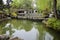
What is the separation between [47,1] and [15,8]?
1136 centimetres

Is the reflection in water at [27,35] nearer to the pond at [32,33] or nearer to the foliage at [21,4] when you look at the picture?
the pond at [32,33]

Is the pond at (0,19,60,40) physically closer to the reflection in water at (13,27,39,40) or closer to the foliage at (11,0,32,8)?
the reflection in water at (13,27,39,40)

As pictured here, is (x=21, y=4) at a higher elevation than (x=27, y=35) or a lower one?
higher

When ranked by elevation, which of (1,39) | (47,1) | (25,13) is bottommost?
(25,13)

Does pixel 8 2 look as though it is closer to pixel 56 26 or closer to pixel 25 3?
pixel 25 3

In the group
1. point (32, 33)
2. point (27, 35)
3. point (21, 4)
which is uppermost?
point (21, 4)

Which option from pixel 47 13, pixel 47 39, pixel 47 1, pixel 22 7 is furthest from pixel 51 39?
pixel 22 7

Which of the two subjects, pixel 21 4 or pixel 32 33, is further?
pixel 21 4

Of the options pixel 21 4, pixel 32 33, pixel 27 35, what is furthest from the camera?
pixel 21 4

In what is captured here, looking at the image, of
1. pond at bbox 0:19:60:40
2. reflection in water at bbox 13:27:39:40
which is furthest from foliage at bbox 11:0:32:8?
reflection in water at bbox 13:27:39:40

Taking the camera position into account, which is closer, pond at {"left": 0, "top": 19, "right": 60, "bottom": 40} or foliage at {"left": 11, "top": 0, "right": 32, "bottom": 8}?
pond at {"left": 0, "top": 19, "right": 60, "bottom": 40}

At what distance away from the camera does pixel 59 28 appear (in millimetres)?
10594

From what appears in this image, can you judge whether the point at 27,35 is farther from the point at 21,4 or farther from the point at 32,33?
the point at 21,4

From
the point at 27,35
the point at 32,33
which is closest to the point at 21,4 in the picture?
the point at 32,33
